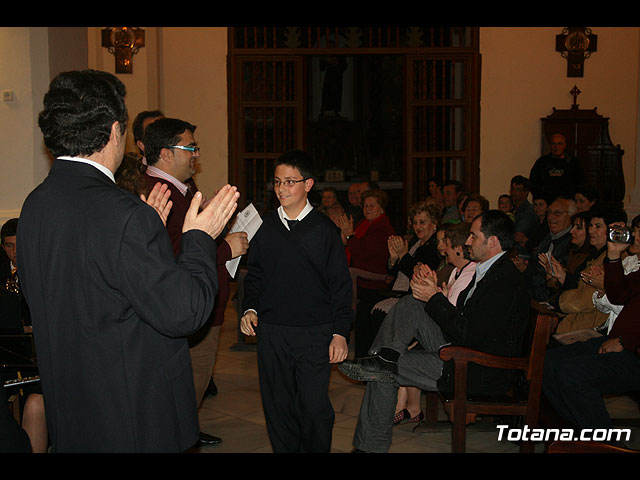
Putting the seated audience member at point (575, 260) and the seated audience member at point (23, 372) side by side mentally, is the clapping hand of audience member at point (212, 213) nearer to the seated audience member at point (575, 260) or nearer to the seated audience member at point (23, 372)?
the seated audience member at point (23, 372)

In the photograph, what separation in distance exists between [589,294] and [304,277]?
6.59ft

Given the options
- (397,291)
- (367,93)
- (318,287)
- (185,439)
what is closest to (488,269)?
(318,287)

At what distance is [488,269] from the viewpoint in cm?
336

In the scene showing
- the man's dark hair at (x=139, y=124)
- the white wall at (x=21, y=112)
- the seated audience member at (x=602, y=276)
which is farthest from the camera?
the white wall at (x=21, y=112)

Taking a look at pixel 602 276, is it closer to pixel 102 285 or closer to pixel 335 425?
pixel 335 425

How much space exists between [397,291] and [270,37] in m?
5.77

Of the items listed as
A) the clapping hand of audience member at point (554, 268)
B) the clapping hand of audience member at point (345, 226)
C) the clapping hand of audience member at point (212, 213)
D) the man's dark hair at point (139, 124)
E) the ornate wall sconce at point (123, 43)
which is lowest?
the clapping hand of audience member at point (554, 268)

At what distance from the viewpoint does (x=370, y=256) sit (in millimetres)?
5535

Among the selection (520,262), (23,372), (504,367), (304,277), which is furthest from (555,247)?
(23,372)

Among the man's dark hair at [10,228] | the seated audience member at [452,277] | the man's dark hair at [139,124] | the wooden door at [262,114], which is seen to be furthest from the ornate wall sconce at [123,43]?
the seated audience member at [452,277]

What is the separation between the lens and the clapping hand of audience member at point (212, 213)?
1768 mm

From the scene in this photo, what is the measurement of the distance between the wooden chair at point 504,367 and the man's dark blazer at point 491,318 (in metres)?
0.06

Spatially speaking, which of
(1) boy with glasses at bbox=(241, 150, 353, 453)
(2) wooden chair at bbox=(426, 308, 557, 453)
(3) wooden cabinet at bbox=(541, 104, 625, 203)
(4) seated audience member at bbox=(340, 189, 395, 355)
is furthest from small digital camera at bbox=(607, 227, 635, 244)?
(3) wooden cabinet at bbox=(541, 104, 625, 203)

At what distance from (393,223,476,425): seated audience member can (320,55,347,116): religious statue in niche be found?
9973mm
